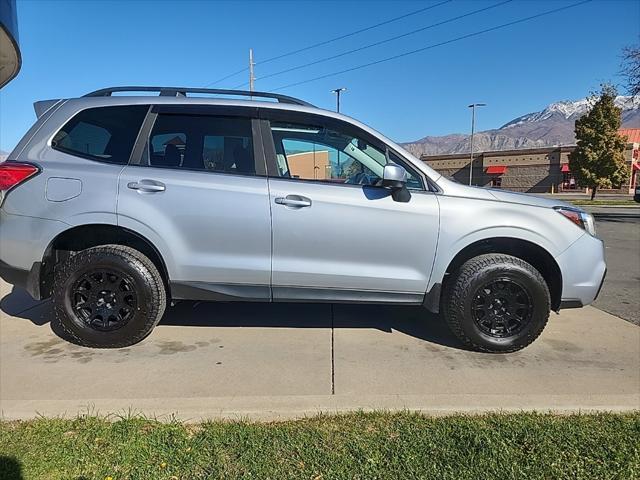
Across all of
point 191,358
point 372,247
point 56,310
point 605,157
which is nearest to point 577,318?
point 372,247

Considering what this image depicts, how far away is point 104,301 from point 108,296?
0.05 meters

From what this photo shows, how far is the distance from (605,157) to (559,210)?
110 feet

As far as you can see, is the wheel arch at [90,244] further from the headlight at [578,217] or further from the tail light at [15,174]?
the headlight at [578,217]

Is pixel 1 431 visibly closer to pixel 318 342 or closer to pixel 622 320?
pixel 318 342

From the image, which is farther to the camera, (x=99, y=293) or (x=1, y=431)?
(x=99, y=293)

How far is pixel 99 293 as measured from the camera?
12.8ft

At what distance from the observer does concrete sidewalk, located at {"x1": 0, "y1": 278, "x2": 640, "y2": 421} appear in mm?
3088

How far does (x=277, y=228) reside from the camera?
150 inches

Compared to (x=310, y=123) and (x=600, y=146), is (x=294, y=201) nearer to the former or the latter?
(x=310, y=123)

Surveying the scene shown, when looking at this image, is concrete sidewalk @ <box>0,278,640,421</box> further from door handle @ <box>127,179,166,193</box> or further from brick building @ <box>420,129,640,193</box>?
brick building @ <box>420,129,640,193</box>

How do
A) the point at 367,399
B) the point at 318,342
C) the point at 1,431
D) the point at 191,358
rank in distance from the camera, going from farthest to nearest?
the point at 318,342 → the point at 191,358 → the point at 367,399 → the point at 1,431

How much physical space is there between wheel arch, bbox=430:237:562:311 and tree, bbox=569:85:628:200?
108ft

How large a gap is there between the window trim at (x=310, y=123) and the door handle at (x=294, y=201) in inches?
6.9

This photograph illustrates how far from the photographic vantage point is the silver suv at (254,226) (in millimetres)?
3799
